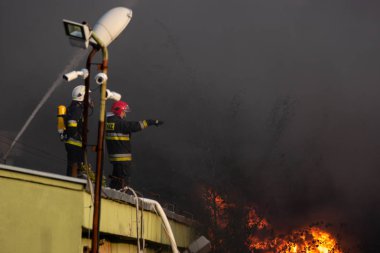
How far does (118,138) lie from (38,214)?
3.88 meters

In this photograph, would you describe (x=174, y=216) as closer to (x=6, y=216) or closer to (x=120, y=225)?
(x=120, y=225)

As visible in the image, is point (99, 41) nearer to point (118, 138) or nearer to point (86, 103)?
point (86, 103)

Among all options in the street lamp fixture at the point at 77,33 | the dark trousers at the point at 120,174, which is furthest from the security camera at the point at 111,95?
the dark trousers at the point at 120,174

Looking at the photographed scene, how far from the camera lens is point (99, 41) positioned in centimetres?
956

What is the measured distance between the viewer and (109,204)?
12.5 m

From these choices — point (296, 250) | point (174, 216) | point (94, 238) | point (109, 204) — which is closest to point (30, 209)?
point (109, 204)

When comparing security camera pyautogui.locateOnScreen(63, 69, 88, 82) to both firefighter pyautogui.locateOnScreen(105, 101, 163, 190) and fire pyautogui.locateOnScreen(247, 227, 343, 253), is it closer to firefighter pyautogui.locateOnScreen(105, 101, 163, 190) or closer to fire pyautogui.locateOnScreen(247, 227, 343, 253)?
firefighter pyautogui.locateOnScreen(105, 101, 163, 190)

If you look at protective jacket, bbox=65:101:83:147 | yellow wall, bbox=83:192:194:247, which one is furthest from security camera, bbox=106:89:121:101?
protective jacket, bbox=65:101:83:147

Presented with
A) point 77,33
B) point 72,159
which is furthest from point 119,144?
point 77,33

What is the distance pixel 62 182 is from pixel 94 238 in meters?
2.56

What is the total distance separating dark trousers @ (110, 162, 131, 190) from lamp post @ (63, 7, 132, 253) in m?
4.78

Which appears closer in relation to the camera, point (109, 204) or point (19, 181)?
point (19, 181)

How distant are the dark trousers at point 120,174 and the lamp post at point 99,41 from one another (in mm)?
4777

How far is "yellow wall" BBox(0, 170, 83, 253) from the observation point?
445 inches
